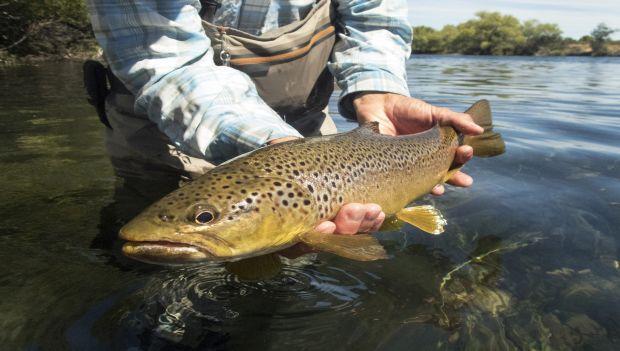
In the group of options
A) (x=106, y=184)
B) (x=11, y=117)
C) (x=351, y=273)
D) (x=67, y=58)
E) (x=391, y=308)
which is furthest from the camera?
(x=67, y=58)

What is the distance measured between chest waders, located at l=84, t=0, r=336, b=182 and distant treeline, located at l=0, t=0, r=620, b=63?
22392mm

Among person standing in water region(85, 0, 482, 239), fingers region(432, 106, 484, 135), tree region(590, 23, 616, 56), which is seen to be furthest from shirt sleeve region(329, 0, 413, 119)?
tree region(590, 23, 616, 56)

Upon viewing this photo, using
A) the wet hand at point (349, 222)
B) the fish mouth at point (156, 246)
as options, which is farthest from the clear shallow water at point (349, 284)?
the fish mouth at point (156, 246)

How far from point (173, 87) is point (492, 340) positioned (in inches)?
73.0

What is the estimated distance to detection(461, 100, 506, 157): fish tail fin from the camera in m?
3.24

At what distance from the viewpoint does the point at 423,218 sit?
103 inches

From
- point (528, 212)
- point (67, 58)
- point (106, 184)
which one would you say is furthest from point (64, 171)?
point (67, 58)

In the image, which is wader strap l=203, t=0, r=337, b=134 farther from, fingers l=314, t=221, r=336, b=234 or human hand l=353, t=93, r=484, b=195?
fingers l=314, t=221, r=336, b=234

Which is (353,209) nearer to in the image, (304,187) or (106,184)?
(304,187)

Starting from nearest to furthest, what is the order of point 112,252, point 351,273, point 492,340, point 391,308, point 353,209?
point 353,209
point 492,340
point 391,308
point 351,273
point 112,252

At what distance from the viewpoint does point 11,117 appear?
8.24 m

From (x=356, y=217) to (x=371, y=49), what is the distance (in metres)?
1.68

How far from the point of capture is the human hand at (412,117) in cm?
304

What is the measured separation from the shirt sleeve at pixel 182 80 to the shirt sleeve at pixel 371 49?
2.97ft
